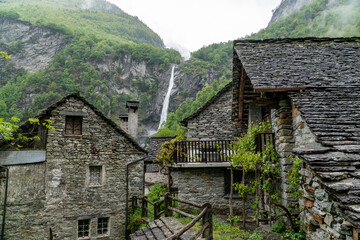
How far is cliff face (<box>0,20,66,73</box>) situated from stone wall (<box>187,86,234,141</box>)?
54.4 metres

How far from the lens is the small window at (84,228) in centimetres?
1059

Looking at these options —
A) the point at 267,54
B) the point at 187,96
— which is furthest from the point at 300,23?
the point at 267,54

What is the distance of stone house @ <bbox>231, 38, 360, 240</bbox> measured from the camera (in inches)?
127

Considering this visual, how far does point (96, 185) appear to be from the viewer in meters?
10.9

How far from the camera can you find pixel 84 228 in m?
10.7

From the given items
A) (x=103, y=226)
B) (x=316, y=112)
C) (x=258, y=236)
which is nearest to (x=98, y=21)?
(x=103, y=226)

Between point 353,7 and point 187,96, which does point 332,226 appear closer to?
point 187,96

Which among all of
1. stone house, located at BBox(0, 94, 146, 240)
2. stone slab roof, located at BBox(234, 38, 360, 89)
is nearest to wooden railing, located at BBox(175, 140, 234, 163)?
stone house, located at BBox(0, 94, 146, 240)

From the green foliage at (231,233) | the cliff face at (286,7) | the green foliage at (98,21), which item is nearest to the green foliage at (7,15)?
the green foliage at (98,21)

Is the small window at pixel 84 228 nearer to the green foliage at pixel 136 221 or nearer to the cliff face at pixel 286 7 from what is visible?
the green foliage at pixel 136 221

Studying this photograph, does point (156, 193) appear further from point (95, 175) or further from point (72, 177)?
point (72, 177)

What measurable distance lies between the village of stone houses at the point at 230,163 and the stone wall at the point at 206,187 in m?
0.05

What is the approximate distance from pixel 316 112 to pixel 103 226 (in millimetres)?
10316

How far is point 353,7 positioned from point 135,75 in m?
54.4
